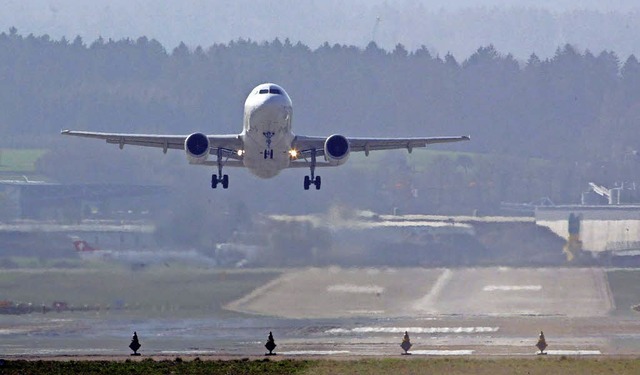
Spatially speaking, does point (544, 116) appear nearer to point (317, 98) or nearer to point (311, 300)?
point (317, 98)

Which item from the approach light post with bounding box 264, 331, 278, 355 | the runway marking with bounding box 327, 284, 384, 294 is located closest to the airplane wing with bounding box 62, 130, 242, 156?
the runway marking with bounding box 327, 284, 384, 294

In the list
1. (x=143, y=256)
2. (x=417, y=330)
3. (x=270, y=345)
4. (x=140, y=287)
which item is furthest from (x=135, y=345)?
(x=143, y=256)

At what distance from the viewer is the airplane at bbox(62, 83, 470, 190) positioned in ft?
224

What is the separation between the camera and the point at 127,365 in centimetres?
5888

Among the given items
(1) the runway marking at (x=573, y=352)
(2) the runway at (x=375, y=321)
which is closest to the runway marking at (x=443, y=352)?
(2) the runway at (x=375, y=321)

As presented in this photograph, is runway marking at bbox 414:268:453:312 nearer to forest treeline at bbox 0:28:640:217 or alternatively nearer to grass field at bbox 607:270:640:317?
grass field at bbox 607:270:640:317

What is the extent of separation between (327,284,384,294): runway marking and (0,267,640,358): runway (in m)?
0.08

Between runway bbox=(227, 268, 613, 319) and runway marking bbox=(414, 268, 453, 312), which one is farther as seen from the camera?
runway marking bbox=(414, 268, 453, 312)

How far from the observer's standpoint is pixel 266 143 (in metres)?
68.9

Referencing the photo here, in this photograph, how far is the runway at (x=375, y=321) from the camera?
66.6 metres

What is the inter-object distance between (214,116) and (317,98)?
16268 millimetres

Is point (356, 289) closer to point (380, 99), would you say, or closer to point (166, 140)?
point (166, 140)

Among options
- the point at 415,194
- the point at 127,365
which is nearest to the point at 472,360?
the point at 127,365

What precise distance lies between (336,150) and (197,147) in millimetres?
5927
